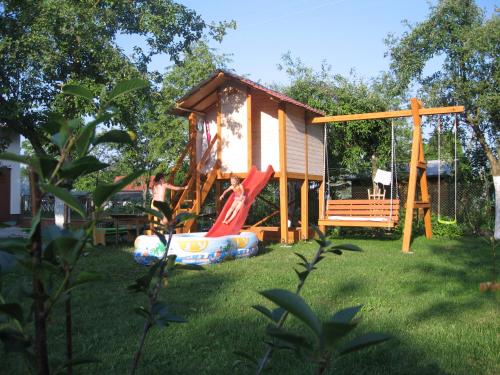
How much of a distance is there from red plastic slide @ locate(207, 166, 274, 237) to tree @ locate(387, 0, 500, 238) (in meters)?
6.49

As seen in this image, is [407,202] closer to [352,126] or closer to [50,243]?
[352,126]

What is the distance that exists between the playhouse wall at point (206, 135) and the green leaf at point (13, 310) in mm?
11833

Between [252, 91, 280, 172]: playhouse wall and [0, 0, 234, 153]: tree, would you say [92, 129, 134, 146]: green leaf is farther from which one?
[252, 91, 280, 172]: playhouse wall

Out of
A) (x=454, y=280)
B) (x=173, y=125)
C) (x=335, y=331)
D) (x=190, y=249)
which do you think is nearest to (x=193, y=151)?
(x=190, y=249)

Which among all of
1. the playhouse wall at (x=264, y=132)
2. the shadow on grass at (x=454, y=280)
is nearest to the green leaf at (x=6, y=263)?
the shadow on grass at (x=454, y=280)

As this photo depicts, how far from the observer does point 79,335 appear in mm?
4273

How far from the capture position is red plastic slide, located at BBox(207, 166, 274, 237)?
1069 centimetres

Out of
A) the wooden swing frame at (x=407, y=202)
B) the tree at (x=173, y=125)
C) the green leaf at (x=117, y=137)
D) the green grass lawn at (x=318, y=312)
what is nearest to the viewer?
the green leaf at (x=117, y=137)

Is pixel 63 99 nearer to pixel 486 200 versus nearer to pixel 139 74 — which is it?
pixel 139 74

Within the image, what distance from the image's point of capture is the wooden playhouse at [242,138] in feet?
39.3

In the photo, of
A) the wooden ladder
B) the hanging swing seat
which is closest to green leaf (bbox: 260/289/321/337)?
the hanging swing seat

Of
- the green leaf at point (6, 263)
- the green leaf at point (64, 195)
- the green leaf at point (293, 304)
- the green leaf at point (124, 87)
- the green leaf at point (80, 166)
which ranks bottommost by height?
the green leaf at point (293, 304)

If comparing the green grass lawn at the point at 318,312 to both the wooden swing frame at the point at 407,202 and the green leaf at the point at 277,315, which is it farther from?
the wooden swing frame at the point at 407,202

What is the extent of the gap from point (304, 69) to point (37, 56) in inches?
434
